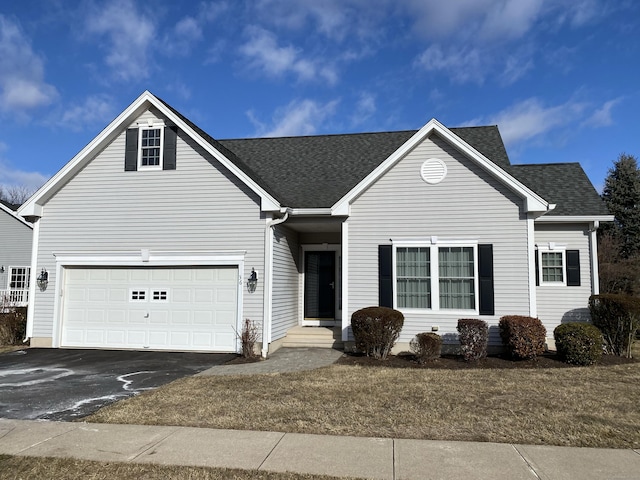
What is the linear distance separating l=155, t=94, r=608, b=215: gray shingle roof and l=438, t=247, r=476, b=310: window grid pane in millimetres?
2628

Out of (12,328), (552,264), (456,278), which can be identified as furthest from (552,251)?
(12,328)

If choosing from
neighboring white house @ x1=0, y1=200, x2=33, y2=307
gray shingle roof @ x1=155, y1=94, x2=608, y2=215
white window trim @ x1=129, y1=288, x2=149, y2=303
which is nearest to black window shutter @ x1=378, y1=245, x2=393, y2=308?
gray shingle roof @ x1=155, y1=94, x2=608, y2=215

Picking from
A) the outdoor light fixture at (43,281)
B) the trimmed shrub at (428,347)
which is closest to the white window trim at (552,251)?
the trimmed shrub at (428,347)

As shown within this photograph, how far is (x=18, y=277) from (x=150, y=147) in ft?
53.5

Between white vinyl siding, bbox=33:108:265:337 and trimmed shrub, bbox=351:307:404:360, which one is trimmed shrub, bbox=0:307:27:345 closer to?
white vinyl siding, bbox=33:108:265:337

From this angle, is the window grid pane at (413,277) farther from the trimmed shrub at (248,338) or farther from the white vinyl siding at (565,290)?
the trimmed shrub at (248,338)

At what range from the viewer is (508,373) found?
29.9 ft

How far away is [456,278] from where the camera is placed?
1148 centimetres

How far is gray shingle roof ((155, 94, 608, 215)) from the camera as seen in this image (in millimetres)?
12688

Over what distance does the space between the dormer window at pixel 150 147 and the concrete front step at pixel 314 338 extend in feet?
19.4

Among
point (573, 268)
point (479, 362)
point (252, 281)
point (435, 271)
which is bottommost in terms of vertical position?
point (479, 362)

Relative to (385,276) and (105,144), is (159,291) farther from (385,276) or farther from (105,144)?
(385,276)

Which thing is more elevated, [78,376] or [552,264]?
[552,264]

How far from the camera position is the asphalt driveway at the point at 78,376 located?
6.88 meters
